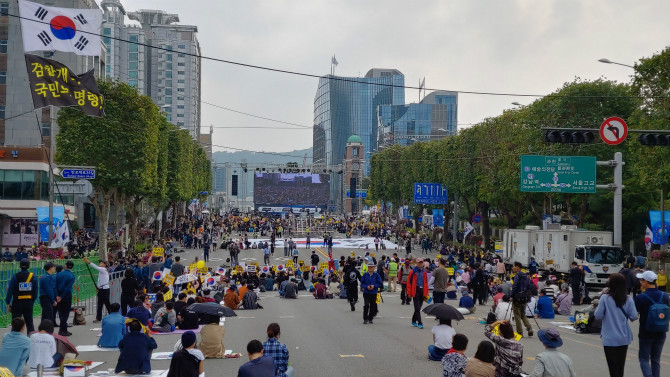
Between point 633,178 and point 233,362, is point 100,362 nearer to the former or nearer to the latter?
point 233,362

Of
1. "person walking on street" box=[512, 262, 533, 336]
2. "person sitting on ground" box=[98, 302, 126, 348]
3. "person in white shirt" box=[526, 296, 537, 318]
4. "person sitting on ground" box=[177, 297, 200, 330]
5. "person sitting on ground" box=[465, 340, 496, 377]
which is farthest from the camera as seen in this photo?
"person in white shirt" box=[526, 296, 537, 318]

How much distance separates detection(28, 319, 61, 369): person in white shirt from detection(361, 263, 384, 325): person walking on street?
9.26m

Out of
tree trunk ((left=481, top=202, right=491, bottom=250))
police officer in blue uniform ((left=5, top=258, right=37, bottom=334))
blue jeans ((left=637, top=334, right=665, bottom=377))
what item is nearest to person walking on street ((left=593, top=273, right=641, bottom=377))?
blue jeans ((left=637, top=334, right=665, bottom=377))

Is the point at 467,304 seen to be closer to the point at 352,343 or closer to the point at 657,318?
the point at 352,343

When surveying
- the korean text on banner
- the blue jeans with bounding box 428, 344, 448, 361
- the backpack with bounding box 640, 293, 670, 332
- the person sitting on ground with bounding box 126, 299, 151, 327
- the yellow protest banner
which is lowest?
the blue jeans with bounding box 428, 344, 448, 361

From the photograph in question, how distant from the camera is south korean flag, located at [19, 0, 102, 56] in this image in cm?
2380

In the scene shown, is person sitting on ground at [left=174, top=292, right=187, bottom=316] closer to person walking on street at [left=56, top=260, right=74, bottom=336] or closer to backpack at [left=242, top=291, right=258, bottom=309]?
person walking on street at [left=56, top=260, right=74, bottom=336]

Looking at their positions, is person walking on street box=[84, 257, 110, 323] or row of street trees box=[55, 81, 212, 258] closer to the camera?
person walking on street box=[84, 257, 110, 323]

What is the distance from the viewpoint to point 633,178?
4866 cm

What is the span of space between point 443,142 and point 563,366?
68.8 meters

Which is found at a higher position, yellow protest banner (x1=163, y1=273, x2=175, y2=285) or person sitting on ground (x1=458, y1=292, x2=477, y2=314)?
yellow protest banner (x1=163, y1=273, x2=175, y2=285)

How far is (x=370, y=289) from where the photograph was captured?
20.9 meters

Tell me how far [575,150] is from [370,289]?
31.2m

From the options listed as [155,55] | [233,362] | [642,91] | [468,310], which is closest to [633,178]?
[642,91]
